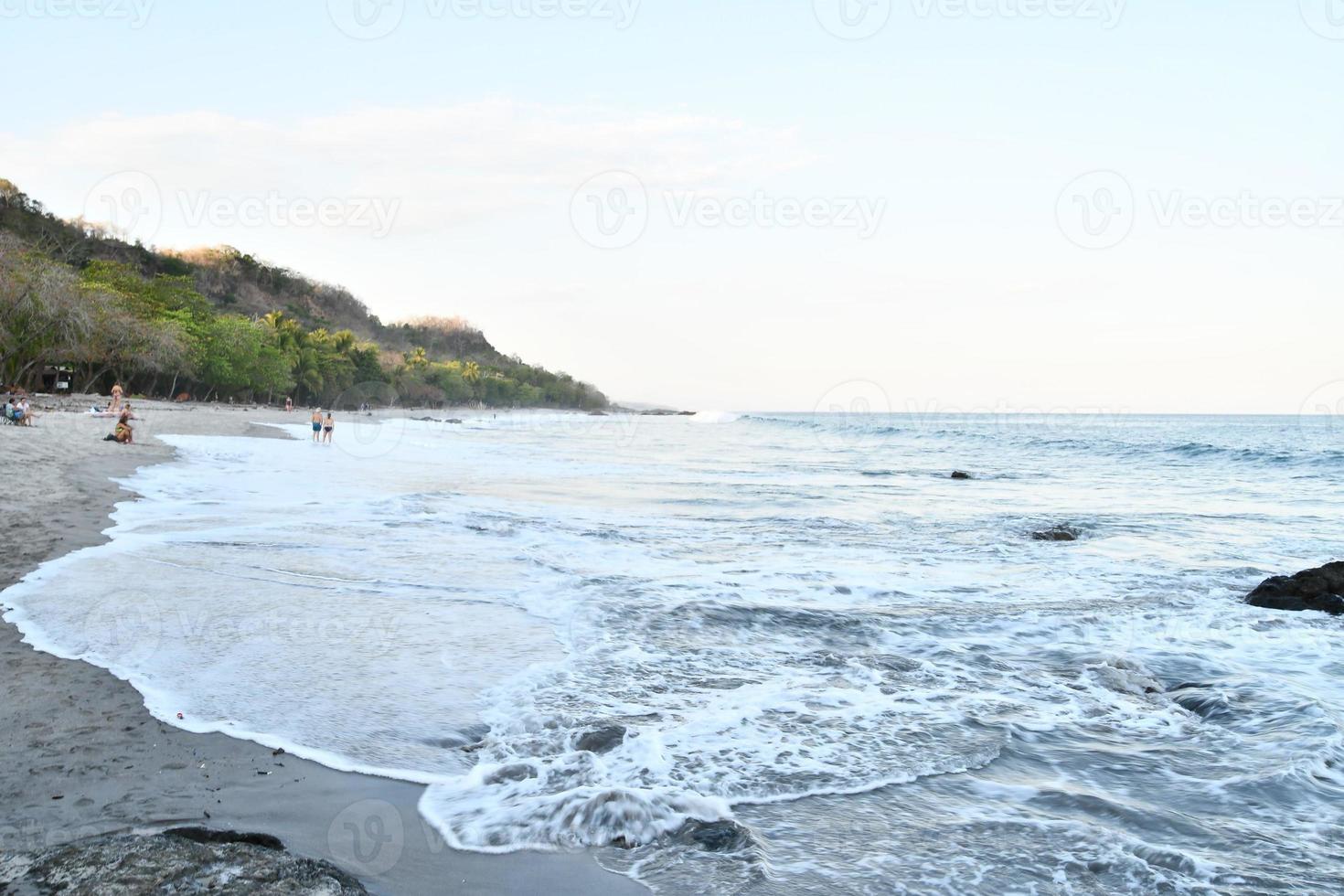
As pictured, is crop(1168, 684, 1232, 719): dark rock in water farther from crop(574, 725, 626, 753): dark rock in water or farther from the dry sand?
the dry sand

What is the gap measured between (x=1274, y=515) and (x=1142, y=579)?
9.94 metres

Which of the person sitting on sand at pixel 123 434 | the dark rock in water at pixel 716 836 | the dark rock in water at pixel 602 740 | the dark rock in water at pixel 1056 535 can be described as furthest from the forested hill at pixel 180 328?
the dark rock in water at pixel 716 836

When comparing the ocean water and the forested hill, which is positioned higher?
the forested hill

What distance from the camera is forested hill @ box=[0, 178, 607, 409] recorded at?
117 feet

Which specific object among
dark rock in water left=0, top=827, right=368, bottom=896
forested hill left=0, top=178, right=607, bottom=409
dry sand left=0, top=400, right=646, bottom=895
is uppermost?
forested hill left=0, top=178, right=607, bottom=409

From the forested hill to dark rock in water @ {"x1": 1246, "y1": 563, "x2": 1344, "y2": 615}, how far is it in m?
40.9

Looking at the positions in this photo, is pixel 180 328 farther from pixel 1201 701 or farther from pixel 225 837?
pixel 1201 701

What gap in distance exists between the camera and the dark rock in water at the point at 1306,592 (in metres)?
8.13

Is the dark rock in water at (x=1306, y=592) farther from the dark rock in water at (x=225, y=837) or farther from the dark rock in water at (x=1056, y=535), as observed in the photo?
the dark rock in water at (x=225, y=837)

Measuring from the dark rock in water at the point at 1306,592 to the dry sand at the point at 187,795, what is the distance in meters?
8.11

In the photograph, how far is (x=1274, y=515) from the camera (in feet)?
55.2

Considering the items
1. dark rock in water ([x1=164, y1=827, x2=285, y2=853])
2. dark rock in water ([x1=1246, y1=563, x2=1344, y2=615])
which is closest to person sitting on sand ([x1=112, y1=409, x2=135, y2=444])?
dark rock in water ([x1=164, y1=827, x2=285, y2=853])

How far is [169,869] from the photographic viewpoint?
8.90 feet

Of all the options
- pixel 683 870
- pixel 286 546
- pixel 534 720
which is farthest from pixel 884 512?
pixel 683 870
